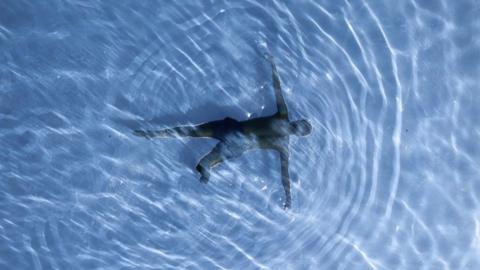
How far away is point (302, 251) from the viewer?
880 centimetres

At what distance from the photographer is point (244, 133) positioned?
26.6 ft

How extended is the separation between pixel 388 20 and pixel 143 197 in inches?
187

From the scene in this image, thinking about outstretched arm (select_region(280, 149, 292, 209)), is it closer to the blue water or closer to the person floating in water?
the person floating in water

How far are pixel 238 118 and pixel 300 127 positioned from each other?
3.13 feet

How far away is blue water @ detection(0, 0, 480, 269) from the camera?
8.26 meters

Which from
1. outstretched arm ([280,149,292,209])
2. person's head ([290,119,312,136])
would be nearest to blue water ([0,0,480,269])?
outstretched arm ([280,149,292,209])

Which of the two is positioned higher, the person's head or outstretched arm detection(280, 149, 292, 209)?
the person's head

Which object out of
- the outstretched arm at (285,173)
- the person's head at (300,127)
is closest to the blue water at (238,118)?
the outstretched arm at (285,173)

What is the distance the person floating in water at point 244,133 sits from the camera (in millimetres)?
8133

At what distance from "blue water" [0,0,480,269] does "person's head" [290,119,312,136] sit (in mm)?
254

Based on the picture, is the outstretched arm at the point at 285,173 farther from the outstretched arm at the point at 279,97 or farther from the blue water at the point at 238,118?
the outstretched arm at the point at 279,97

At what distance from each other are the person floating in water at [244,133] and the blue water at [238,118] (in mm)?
177

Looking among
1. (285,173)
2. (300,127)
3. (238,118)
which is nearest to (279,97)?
(300,127)

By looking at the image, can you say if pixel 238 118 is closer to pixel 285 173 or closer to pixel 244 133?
pixel 244 133
